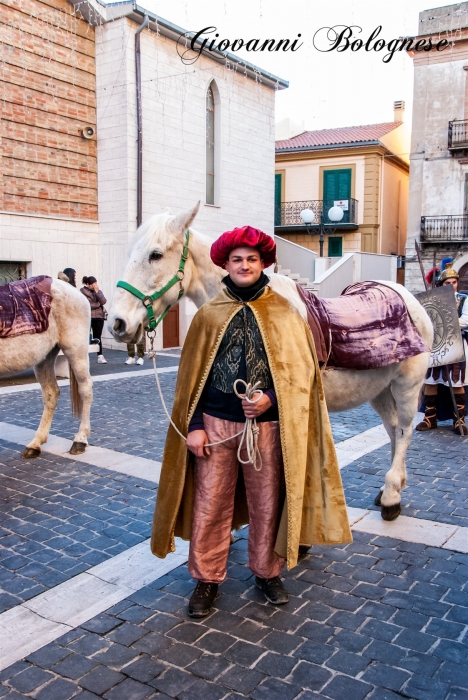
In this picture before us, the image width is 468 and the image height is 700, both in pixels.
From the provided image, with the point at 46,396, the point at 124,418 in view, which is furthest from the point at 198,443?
the point at 124,418

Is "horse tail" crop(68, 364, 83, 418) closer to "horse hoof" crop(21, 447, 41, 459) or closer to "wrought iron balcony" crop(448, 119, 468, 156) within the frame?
"horse hoof" crop(21, 447, 41, 459)

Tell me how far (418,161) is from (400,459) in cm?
2294

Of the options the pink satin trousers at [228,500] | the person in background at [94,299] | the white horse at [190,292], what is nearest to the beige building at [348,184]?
the person in background at [94,299]

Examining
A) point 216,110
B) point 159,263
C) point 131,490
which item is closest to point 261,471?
point 159,263

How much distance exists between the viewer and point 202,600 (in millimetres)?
3033

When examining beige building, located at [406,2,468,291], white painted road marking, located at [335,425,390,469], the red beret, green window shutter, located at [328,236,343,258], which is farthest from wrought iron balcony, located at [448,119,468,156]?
the red beret

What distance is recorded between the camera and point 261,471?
3018 mm

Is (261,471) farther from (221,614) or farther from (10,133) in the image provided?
(10,133)

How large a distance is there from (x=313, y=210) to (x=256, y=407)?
27786mm

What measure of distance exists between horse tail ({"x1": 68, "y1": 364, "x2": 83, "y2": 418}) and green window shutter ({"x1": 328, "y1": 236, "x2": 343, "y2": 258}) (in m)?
25.1

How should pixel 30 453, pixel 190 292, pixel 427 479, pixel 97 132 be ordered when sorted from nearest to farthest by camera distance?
pixel 190 292 < pixel 427 479 < pixel 30 453 < pixel 97 132

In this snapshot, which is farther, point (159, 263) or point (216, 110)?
point (216, 110)

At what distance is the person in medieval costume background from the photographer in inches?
267

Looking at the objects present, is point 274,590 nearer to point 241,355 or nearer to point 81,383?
point 241,355
